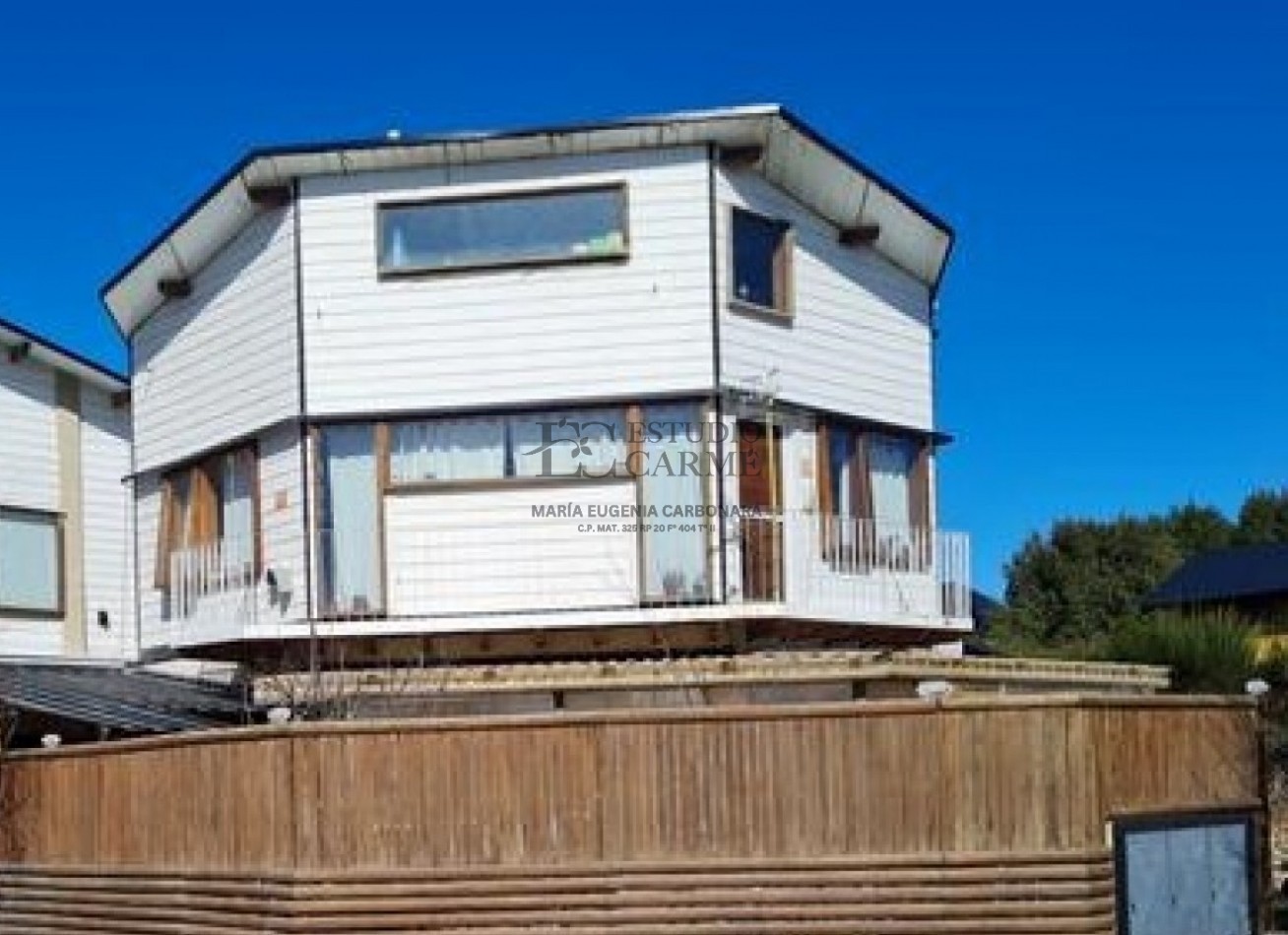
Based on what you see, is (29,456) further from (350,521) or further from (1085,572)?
(1085,572)

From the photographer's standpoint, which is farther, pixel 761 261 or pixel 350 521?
pixel 761 261

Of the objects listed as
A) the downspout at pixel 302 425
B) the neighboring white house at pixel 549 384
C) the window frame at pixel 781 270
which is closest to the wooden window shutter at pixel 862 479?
the neighboring white house at pixel 549 384

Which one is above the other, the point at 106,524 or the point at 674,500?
the point at 106,524

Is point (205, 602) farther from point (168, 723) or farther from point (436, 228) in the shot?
point (436, 228)

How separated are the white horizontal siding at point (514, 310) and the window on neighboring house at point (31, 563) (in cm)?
854

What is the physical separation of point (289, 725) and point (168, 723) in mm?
7234

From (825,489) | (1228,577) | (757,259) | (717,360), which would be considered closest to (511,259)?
(717,360)

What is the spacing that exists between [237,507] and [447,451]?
331cm

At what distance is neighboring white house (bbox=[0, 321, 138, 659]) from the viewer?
28609 millimetres

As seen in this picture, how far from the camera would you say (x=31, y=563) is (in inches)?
1134

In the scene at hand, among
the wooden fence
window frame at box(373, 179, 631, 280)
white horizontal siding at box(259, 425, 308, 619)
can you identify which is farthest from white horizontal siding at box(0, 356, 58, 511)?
the wooden fence

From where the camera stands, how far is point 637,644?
21734 mm

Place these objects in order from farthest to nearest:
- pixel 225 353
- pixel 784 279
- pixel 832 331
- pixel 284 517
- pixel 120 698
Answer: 1. pixel 120 698
2. pixel 225 353
3. pixel 832 331
4. pixel 284 517
5. pixel 784 279

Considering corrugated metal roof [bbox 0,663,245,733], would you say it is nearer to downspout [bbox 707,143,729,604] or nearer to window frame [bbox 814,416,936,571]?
downspout [bbox 707,143,729,604]
